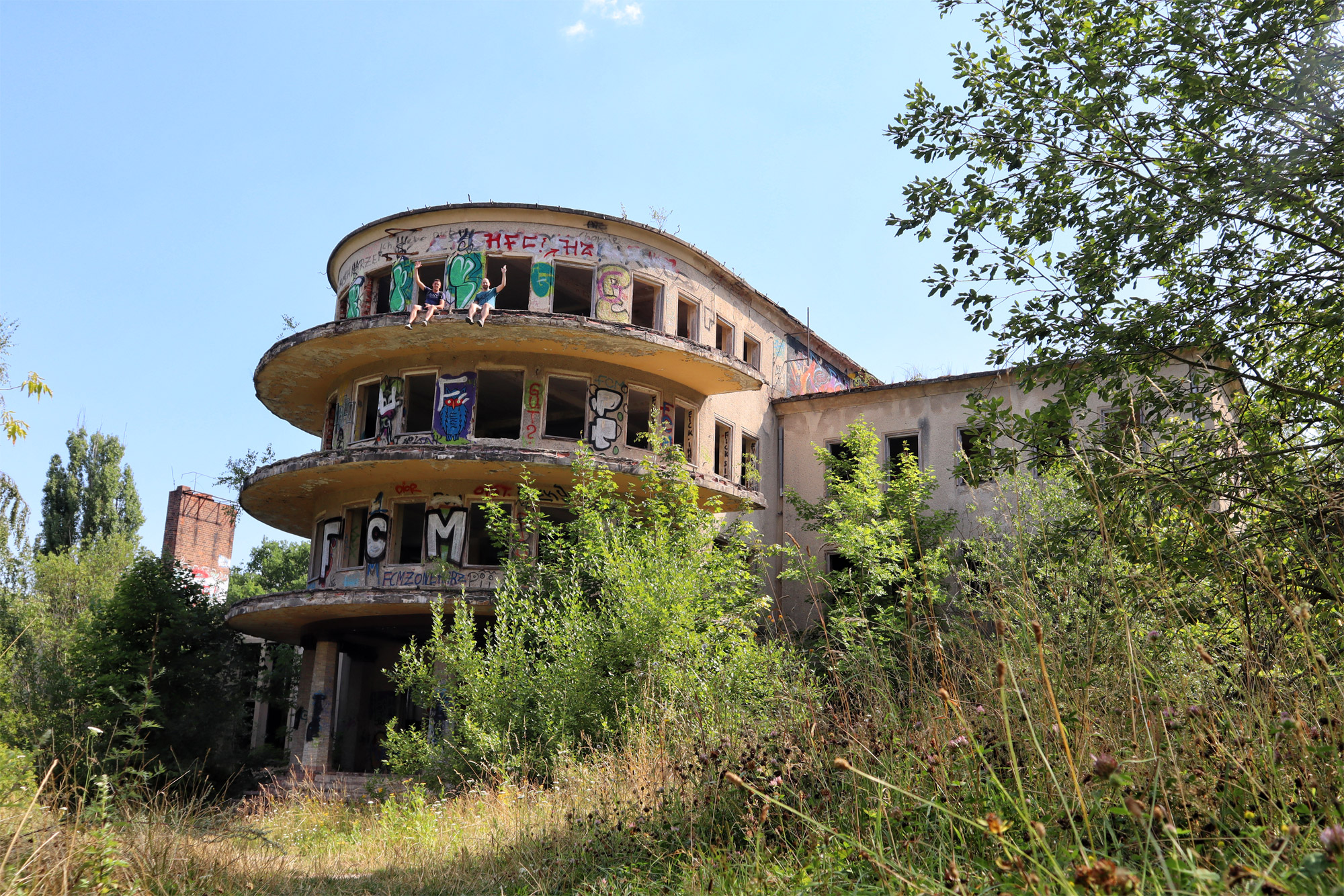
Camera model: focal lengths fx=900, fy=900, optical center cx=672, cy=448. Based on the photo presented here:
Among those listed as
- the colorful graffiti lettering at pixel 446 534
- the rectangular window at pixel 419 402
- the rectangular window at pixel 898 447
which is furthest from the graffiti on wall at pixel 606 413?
the rectangular window at pixel 898 447

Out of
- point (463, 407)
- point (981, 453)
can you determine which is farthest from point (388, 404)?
point (981, 453)

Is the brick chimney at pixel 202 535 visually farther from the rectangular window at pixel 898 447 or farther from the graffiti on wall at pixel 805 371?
the rectangular window at pixel 898 447

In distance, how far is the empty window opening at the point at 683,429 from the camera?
22.5 m

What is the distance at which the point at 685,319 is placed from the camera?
2369 cm

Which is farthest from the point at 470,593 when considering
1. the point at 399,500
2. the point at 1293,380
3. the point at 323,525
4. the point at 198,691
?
the point at 1293,380

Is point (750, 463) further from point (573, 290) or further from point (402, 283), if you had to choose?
point (402, 283)

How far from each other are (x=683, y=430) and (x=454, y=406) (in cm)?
580

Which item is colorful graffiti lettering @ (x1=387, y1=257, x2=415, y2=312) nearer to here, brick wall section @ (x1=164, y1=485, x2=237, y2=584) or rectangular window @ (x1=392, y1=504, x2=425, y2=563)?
rectangular window @ (x1=392, y1=504, x2=425, y2=563)

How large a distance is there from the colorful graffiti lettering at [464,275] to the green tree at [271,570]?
25.9m

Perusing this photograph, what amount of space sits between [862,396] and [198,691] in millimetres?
18623

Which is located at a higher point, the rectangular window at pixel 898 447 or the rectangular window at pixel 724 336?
the rectangular window at pixel 724 336

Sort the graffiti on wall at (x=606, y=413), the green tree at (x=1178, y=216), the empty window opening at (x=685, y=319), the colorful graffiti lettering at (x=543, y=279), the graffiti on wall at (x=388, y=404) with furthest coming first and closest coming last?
the empty window opening at (x=685, y=319) → the colorful graffiti lettering at (x=543, y=279) → the graffiti on wall at (x=388, y=404) → the graffiti on wall at (x=606, y=413) → the green tree at (x=1178, y=216)

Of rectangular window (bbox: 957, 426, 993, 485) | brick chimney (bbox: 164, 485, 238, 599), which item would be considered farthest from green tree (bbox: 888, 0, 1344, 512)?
brick chimney (bbox: 164, 485, 238, 599)

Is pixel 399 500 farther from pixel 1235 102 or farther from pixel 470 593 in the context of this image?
pixel 1235 102
